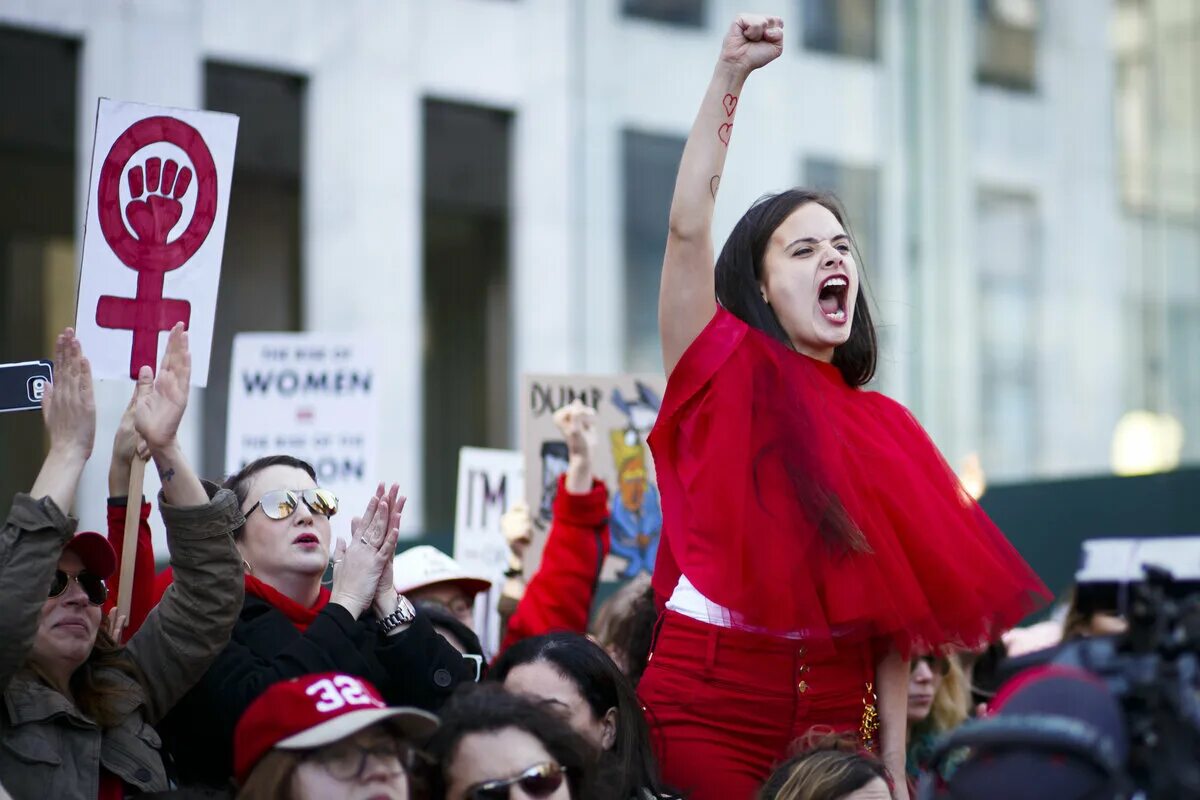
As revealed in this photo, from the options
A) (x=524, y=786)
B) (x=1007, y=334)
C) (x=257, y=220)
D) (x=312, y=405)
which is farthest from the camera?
(x=1007, y=334)

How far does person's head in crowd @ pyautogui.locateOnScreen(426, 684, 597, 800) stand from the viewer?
9.96 feet

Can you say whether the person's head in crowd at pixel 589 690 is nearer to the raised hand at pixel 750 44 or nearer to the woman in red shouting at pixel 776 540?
the woman in red shouting at pixel 776 540

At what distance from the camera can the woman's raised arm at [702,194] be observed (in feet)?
11.6

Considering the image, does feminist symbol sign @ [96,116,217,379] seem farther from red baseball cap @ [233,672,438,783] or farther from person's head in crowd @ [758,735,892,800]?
person's head in crowd @ [758,735,892,800]

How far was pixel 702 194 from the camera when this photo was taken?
3.54m

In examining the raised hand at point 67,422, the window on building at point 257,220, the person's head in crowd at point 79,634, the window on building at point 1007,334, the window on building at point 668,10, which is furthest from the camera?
the window on building at point 1007,334

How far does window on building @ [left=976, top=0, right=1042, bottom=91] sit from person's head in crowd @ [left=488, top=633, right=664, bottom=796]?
12884 millimetres

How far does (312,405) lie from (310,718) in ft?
14.3

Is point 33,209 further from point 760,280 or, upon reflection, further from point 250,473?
point 760,280

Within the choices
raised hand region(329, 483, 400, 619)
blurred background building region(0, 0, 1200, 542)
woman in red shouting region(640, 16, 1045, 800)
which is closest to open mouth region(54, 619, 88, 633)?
raised hand region(329, 483, 400, 619)

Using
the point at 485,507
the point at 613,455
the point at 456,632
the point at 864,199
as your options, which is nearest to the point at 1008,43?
the point at 864,199

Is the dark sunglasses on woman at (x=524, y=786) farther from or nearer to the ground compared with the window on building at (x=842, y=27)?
nearer to the ground

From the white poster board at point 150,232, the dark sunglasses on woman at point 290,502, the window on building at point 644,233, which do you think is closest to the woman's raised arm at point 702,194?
the dark sunglasses on woman at point 290,502

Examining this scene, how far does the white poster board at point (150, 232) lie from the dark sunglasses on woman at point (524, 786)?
1618 millimetres
